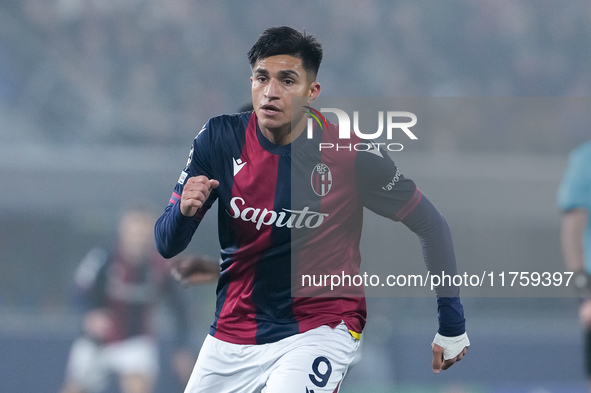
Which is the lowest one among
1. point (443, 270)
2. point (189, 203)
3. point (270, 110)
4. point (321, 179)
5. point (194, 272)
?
point (443, 270)

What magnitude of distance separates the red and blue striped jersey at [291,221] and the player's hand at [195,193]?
8.7 inches

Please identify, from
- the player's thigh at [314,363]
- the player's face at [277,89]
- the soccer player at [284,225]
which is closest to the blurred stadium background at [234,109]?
the soccer player at [284,225]

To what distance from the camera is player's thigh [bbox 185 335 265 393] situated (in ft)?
10.9

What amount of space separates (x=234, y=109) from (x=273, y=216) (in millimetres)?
9602

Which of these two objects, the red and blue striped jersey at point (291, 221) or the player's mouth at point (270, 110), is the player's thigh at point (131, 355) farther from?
the player's mouth at point (270, 110)

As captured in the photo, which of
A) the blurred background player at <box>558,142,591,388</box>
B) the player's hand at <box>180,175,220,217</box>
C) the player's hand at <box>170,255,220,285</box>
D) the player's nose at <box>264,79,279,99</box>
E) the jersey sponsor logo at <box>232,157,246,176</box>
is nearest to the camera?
the player's hand at <box>180,175,220,217</box>

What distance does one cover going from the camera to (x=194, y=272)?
15.0 ft

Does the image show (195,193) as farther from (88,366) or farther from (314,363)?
(88,366)

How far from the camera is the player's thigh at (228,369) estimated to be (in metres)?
3.32

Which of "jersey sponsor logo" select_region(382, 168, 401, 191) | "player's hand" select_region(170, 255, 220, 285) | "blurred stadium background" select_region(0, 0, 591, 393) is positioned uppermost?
"blurred stadium background" select_region(0, 0, 591, 393)

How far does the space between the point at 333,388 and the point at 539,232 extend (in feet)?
30.5

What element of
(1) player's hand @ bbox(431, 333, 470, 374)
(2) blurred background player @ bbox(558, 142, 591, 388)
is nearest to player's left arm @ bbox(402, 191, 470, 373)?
(1) player's hand @ bbox(431, 333, 470, 374)

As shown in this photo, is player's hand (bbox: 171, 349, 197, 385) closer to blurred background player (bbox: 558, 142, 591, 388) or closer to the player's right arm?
blurred background player (bbox: 558, 142, 591, 388)

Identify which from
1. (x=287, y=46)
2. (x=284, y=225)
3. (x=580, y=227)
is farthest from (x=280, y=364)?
→ (x=580, y=227)
